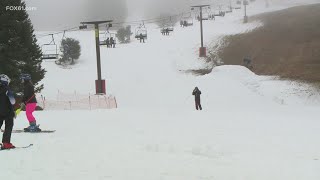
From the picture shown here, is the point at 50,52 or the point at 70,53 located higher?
the point at 50,52

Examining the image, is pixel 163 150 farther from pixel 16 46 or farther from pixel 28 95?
pixel 16 46

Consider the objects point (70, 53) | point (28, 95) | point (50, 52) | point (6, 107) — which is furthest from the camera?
point (50, 52)

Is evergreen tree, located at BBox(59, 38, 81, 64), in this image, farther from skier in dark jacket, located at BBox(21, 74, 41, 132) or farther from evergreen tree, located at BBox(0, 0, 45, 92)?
skier in dark jacket, located at BBox(21, 74, 41, 132)

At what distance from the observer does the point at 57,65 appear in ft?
209

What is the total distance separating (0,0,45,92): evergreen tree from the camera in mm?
31875

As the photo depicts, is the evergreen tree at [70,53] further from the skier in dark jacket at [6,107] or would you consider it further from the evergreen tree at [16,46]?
the skier in dark jacket at [6,107]

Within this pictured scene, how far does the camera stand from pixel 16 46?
107ft

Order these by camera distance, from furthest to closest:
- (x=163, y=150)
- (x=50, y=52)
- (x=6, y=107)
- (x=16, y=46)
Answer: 1. (x=50, y=52)
2. (x=16, y=46)
3. (x=163, y=150)
4. (x=6, y=107)

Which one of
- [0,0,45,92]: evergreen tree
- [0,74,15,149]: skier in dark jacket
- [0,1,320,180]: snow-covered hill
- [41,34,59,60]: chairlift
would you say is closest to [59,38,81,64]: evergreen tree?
[41,34,59,60]: chairlift

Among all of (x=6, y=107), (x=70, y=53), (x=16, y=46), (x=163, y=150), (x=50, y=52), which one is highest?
(x=16, y=46)

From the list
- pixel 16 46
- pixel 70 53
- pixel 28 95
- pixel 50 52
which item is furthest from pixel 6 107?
pixel 50 52

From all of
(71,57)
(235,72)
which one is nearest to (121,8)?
(71,57)

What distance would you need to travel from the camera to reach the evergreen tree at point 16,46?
3188 cm

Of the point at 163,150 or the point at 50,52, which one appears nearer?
the point at 163,150
